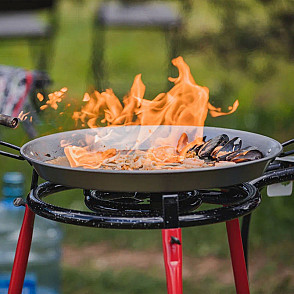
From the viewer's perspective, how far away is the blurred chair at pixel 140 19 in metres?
4.32

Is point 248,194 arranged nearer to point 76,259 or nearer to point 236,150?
point 236,150

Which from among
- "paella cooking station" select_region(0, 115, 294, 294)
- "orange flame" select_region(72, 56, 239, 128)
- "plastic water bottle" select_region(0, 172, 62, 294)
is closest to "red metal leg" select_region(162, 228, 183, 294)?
"paella cooking station" select_region(0, 115, 294, 294)

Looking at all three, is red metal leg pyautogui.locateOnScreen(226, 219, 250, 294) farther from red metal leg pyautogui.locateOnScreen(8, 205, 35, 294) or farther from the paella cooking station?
red metal leg pyautogui.locateOnScreen(8, 205, 35, 294)

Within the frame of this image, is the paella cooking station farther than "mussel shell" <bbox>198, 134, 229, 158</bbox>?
No

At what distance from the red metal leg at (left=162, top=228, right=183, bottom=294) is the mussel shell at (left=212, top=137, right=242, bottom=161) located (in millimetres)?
301

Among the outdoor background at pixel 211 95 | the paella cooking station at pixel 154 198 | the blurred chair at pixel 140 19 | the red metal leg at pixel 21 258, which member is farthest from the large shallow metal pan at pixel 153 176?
the blurred chair at pixel 140 19

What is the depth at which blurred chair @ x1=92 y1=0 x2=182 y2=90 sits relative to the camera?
432 centimetres

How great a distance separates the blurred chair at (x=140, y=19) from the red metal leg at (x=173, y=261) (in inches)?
126

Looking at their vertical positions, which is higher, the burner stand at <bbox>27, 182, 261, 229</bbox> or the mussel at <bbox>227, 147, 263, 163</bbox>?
the mussel at <bbox>227, 147, 263, 163</bbox>

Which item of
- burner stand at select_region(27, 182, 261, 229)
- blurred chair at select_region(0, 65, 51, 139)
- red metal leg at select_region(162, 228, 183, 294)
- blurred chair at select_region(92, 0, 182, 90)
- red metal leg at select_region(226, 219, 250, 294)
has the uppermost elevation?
blurred chair at select_region(92, 0, 182, 90)

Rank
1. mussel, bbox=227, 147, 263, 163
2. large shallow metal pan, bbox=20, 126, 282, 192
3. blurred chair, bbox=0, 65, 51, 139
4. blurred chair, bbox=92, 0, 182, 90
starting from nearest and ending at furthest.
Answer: large shallow metal pan, bbox=20, 126, 282, 192 → mussel, bbox=227, 147, 263, 163 → blurred chair, bbox=0, 65, 51, 139 → blurred chair, bbox=92, 0, 182, 90

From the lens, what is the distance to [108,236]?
2904 millimetres

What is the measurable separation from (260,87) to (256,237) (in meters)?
1.72

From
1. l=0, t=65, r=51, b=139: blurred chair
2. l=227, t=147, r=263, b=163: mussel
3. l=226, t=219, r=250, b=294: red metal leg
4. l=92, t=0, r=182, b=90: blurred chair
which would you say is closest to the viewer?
l=227, t=147, r=263, b=163: mussel
